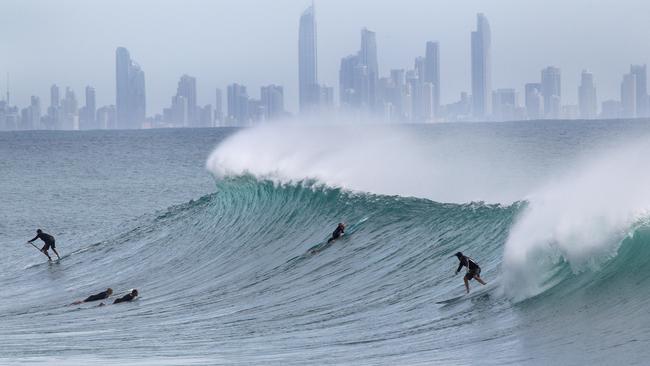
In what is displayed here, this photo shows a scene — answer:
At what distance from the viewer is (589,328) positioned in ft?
45.1

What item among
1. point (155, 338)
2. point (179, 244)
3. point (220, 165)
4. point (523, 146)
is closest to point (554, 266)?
point (155, 338)

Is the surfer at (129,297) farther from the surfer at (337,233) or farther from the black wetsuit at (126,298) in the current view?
the surfer at (337,233)

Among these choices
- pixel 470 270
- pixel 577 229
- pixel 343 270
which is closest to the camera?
pixel 577 229

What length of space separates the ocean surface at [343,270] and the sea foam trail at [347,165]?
12 centimetres

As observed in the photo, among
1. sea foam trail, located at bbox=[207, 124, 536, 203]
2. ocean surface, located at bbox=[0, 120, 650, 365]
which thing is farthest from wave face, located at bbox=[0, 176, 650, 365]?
sea foam trail, located at bbox=[207, 124, 536, 203]

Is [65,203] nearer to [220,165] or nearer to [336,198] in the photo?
[220,165]

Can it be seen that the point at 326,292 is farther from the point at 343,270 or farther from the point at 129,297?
the point at 129,297

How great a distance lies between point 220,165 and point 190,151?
2892 inches

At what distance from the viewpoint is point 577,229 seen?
53.3 ft

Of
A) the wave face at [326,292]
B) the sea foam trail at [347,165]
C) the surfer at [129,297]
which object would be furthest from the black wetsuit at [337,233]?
the surfer at [129,297]

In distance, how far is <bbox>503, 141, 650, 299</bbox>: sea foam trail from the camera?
16.0 meters

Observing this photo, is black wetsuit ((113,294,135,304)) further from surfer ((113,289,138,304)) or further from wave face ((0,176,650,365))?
wave face ((0,176,650,365))

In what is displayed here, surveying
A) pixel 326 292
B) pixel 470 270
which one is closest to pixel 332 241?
pixel 326 292

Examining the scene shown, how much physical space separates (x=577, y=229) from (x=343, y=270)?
674 centimetres
